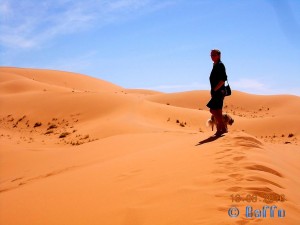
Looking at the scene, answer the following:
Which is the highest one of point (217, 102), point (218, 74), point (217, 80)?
point (218, 74)

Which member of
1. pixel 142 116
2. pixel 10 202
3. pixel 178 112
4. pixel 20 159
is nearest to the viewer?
pixel 10 202

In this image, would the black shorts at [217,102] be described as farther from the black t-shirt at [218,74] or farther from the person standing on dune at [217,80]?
the black t-shirt at [218,74]

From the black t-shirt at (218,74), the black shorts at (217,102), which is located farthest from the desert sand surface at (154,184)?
the black t-shirt at (218,74)

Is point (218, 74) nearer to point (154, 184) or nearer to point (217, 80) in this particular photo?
point (217, 80)

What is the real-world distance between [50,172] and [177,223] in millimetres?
5057

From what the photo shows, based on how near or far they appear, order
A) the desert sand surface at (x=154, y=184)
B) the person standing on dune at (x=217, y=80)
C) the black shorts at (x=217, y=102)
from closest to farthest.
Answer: the desert sand surface at (x=154, y=184) < the person standing on dune at (x=217, y=80) < the black shorts at (x=217, y=102)

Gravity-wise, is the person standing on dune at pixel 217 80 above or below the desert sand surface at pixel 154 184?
above

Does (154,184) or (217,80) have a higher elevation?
(217,80)

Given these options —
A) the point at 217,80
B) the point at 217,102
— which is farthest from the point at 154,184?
the point at 217,80

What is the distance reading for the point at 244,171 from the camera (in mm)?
3787

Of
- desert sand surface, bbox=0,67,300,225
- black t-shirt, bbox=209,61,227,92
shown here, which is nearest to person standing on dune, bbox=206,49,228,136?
black t-shirt, bbox=209,61,227,92

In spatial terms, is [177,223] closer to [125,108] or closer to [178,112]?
[125,108]

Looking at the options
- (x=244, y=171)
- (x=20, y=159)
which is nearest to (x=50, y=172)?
(x=20, y=159)

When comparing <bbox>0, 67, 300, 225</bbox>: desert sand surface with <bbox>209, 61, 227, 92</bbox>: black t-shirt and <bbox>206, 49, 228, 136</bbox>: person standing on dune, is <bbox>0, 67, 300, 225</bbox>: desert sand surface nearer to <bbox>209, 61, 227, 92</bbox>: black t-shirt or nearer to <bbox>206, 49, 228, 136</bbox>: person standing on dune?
<bbox>206, 49, 228, 136</bbox>: person standing on dune
